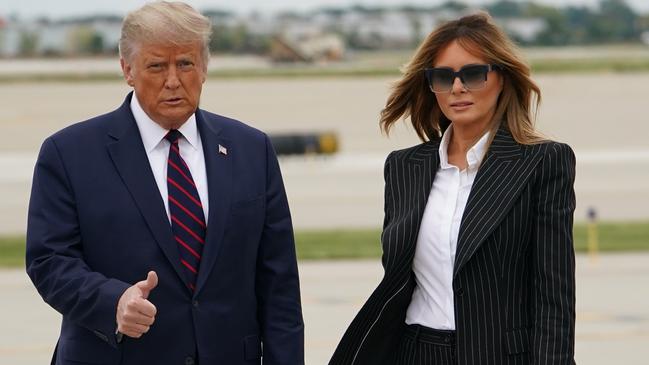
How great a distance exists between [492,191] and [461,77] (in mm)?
382

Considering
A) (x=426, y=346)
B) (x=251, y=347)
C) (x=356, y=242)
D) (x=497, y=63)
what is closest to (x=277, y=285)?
(x=251, y=347)

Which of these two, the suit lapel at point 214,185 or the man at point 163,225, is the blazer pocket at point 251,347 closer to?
the man at point 163,225

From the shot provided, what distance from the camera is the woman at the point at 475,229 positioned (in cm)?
416

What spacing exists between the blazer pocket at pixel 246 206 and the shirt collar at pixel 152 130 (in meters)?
0.23

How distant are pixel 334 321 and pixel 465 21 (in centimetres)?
672

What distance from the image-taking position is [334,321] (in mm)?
10898

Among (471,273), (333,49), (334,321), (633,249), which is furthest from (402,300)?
(333,49)

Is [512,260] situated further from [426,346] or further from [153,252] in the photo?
[153,252]

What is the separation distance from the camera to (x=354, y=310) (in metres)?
11.5

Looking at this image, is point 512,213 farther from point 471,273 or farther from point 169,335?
point 169,335

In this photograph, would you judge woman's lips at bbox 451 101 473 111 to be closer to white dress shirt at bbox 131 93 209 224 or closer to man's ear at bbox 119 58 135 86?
white dress shirt at bbox 131 93 209 224

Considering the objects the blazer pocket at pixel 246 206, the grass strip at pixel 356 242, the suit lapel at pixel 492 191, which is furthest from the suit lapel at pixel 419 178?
the grass strip at pixel 356 242

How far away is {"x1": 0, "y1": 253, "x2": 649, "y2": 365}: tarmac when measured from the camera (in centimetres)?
967

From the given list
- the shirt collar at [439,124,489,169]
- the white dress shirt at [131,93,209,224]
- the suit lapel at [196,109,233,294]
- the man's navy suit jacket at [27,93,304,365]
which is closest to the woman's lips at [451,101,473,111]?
the shirt collar at [439,124,489,169]
